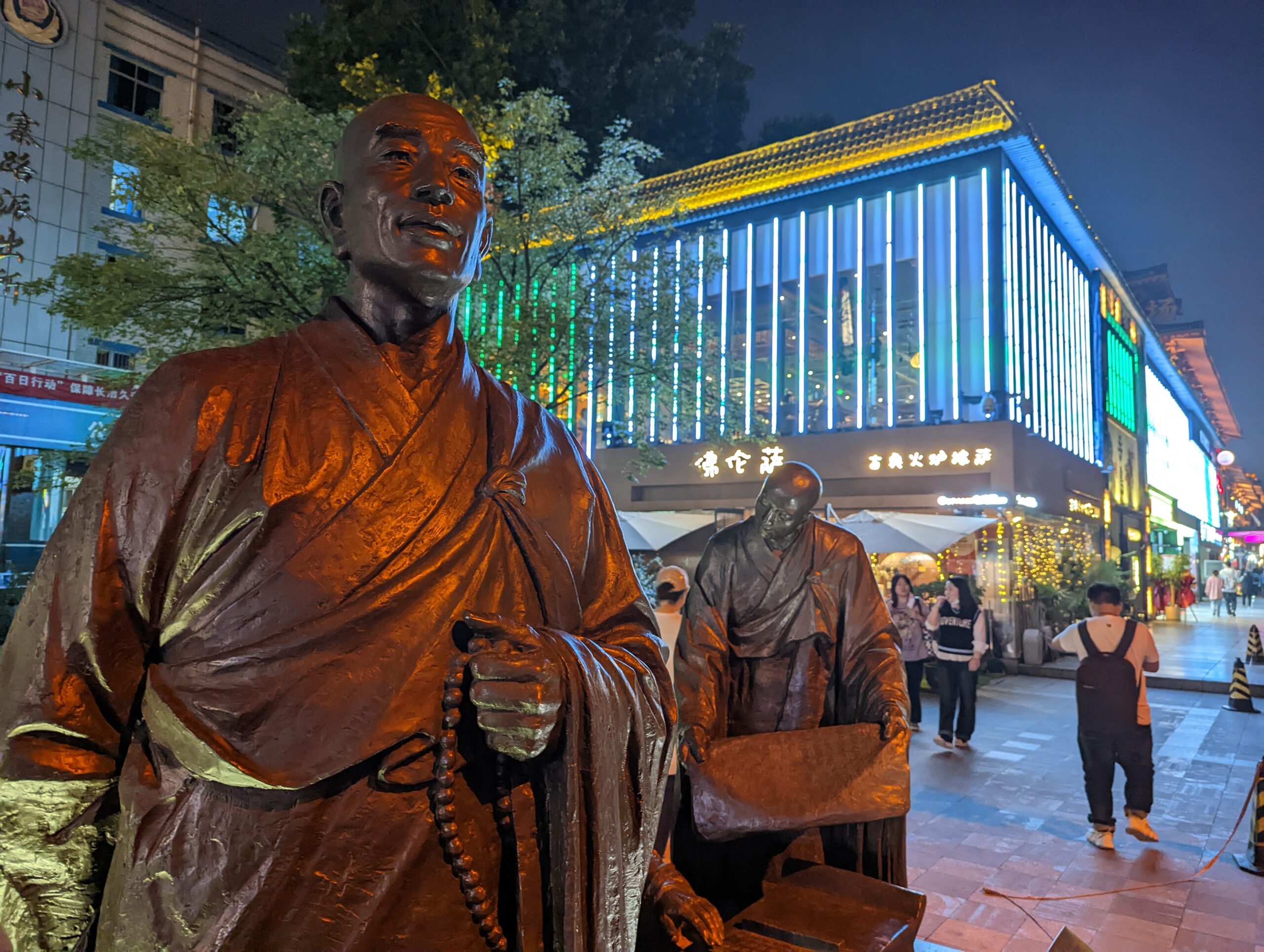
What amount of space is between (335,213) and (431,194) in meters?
0.20

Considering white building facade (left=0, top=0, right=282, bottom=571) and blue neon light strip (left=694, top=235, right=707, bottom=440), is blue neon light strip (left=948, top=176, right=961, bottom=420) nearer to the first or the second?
blue neon light strip (left=694, top=235, right=707, bottom=440)

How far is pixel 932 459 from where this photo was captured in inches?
613

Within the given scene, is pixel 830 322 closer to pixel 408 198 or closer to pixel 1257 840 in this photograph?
pixel 1257 840

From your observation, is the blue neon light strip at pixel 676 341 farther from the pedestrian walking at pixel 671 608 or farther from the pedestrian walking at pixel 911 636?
the pedestrian walking at pixel 671 608

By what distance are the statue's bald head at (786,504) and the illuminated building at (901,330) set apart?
31.2 feet

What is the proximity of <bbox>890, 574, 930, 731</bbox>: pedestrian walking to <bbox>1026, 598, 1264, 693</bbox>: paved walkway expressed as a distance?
2.97m

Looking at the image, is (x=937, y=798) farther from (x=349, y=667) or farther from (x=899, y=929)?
(x=349, y=667)

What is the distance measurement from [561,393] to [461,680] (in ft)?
26.6

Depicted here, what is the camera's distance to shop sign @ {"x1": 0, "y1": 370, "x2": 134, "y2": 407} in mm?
14602

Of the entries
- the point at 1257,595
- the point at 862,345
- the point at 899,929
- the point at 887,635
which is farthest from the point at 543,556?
the point at 1257,595

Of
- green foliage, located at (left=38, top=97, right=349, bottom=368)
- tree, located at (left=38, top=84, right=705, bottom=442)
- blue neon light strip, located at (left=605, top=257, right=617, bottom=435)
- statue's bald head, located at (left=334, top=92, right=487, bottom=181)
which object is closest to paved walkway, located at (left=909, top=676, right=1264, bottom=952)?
statue's bald head, located at (left=334, top=92, right=487, bottom=181)

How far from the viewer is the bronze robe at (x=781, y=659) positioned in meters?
3.16

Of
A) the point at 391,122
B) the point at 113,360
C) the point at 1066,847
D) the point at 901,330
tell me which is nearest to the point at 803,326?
the point at 901,330

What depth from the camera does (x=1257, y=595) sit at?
38.9 meters
